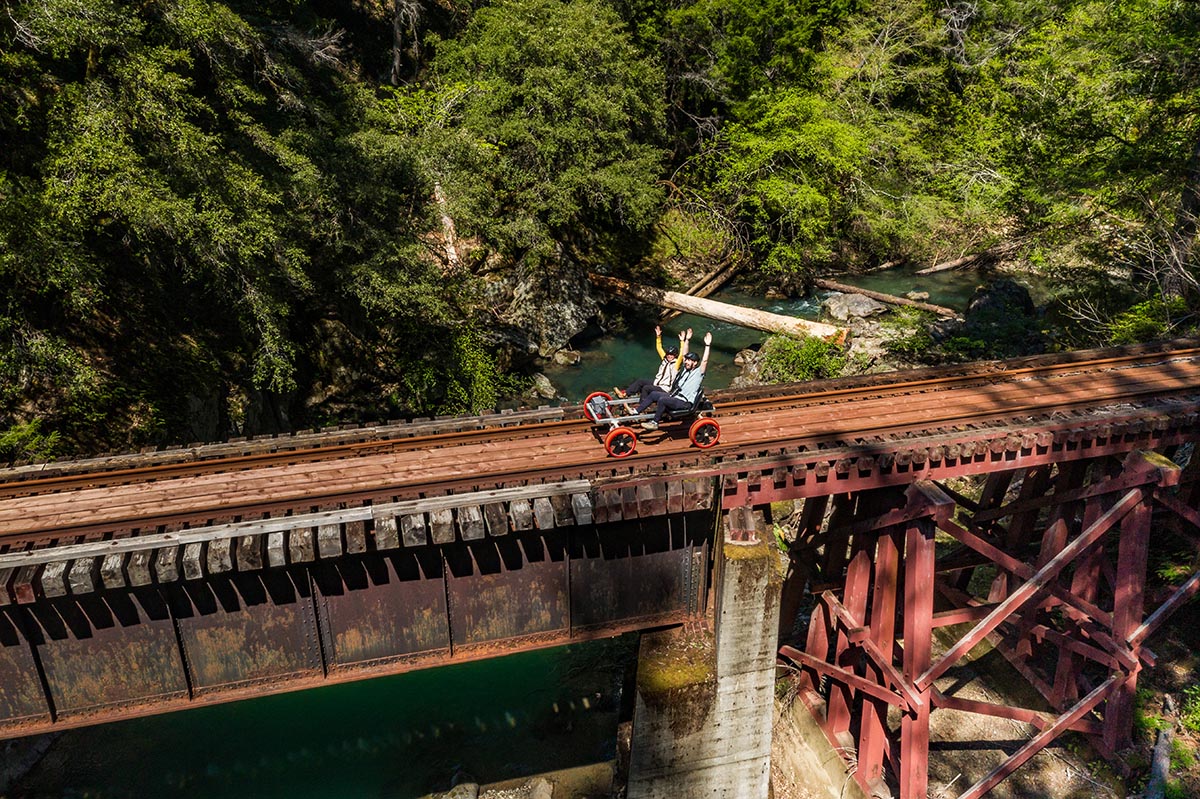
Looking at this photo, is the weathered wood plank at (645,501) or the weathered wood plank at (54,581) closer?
the weathered wood plank at (54,581)

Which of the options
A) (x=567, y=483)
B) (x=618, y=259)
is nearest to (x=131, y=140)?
(x=567, y=483)

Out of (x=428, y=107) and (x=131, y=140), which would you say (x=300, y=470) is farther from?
(x=428, y=107)

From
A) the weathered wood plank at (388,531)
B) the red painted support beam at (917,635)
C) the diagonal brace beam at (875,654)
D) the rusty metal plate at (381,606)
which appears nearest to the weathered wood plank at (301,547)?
the rusty metal plate at (381,606)

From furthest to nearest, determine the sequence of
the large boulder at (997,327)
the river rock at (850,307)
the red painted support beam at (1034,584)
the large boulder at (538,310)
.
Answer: the river rock at (850,307) → the large boulder at (538,310) → the large boulder at (997,327) → the red painted support beam at (1034,584)

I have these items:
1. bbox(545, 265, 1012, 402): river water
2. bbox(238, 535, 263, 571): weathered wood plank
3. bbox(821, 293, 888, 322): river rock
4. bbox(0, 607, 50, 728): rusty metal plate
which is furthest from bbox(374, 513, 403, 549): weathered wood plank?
bbox(821, 293, 888, 322): river rock

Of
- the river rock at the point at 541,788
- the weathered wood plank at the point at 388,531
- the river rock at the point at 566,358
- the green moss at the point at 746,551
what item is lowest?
the river rock at the point at 541,788

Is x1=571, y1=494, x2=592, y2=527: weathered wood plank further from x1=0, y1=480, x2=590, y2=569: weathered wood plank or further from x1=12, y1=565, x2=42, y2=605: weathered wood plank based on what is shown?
x1=12, y1=565, x2=42, y2=605: weathered wood plank

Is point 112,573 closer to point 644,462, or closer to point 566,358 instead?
point 644,462

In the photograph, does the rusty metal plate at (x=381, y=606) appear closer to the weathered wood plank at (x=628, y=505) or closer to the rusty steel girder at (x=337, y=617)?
the rusty steel girder at (x=337, y=617)
